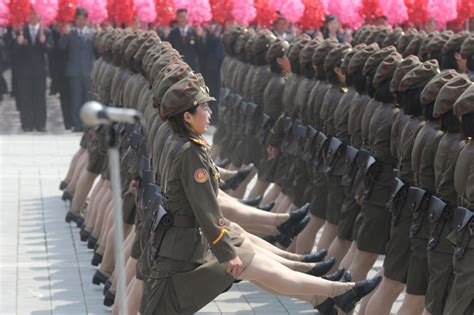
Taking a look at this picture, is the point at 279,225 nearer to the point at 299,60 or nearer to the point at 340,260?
the point at 340,260

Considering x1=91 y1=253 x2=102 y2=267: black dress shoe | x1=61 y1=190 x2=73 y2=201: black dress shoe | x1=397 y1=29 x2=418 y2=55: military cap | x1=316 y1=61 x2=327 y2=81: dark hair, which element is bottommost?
x1=61 y1=190 x2=73 y2=201: black dress shoe

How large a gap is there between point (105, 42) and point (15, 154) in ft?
20.4

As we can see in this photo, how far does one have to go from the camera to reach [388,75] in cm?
1049

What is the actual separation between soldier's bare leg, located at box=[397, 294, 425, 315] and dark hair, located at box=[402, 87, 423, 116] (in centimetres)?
129

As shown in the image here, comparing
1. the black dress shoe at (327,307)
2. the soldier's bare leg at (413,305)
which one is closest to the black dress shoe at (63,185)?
the black dress shoe at (327,307)

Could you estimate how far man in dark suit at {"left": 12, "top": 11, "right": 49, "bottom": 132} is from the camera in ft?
84.2

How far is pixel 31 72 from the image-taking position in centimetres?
2586

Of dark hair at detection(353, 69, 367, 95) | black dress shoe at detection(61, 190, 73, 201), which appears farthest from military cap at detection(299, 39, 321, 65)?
black dress shoe at detection(61, 190, 73, 201)

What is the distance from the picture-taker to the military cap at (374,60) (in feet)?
A: 35.7

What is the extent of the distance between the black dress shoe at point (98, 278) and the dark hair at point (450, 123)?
4.12 m

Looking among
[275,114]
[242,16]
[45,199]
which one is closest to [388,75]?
[275,114]

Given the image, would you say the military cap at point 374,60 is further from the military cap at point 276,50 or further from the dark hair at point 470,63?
the military cap at point 276,50

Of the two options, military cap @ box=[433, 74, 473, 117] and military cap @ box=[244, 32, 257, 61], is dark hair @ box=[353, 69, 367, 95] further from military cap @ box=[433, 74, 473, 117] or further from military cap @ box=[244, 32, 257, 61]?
military cap @ box=[244, 32, 257, 61]

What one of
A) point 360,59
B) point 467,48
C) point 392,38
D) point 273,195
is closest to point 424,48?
point 467,48
